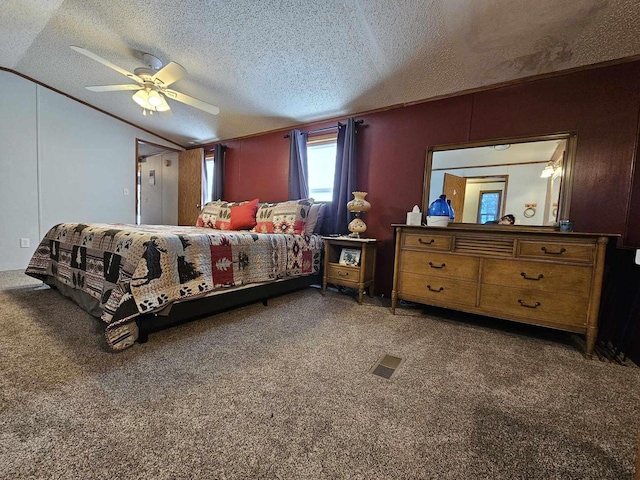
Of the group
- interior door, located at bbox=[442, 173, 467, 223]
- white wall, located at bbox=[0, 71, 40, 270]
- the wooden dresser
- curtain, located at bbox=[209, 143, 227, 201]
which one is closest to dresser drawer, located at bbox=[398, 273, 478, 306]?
the wooden dresser

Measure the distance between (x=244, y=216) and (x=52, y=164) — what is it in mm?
2862

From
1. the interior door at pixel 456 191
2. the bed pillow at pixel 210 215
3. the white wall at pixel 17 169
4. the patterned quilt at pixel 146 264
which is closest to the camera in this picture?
the patterned quilt at pixel 146 264

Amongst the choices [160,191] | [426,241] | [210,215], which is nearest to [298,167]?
[210,215]

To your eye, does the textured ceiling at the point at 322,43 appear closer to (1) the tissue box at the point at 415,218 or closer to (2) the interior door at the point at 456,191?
(2) the interior door at the point at 456,191

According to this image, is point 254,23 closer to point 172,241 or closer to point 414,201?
point 172,241

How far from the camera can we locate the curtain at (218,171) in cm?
443

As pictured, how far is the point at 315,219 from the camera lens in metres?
3.05

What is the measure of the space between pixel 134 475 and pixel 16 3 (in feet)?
12.3

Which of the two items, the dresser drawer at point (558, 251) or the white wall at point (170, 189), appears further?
the white wall at point (170, 189)

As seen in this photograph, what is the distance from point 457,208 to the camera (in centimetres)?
246

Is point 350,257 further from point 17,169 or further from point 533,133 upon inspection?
point 17,169

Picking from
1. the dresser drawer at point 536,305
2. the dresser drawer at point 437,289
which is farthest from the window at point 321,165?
the dresser drawer at point 536,305

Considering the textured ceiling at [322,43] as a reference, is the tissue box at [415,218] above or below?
below

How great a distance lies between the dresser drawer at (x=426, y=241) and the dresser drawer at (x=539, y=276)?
312mm
